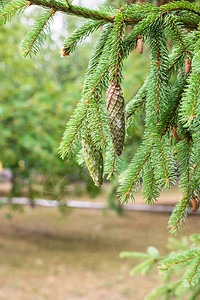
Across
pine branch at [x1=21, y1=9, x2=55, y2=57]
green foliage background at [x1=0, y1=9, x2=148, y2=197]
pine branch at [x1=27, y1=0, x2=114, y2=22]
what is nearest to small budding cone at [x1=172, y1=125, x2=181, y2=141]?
pine branch at [x1=27, y1=0, x2=114, y2=22]

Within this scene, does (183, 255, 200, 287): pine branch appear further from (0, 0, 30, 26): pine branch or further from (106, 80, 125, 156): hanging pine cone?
(0, 0, 30, 26): pine branch

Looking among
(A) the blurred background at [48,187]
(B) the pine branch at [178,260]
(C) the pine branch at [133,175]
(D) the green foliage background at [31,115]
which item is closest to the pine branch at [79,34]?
(C) the pine branch at [133,175]

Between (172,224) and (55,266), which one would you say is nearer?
(172,224)

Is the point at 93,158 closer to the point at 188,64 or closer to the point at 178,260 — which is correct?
the point at 188,64

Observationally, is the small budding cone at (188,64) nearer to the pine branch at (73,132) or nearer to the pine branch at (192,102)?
the pine branch at (192,102)

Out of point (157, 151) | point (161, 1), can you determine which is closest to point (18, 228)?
point (161, 1)

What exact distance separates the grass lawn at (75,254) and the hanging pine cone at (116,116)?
616cm

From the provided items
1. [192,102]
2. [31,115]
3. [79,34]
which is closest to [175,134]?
[192,102]

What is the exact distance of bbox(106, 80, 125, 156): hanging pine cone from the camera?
0.97 meters

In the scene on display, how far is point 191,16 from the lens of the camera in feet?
3.75

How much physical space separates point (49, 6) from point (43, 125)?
A: 660 centimetres

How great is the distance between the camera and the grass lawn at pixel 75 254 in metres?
6.88

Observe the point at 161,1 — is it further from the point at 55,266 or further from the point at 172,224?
the point at 55,266

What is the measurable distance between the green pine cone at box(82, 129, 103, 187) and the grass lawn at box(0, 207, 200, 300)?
238 inches
